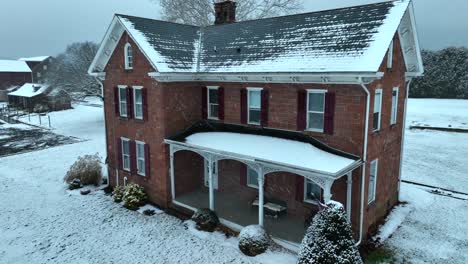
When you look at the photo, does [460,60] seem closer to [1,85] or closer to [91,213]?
[91,213]

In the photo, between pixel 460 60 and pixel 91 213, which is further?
pixel 460 60

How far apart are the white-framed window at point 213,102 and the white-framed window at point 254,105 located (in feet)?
6.67

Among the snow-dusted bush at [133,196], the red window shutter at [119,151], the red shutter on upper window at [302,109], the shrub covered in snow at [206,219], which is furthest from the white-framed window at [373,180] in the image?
the red window shutter at [119,151]

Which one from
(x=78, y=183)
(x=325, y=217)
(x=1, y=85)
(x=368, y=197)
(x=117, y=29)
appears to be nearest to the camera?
(x=325, y=217)

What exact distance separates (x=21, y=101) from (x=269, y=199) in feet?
203

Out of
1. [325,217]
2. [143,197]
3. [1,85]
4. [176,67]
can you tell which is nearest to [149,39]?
[176,67]

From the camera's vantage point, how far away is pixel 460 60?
53531 millimetres

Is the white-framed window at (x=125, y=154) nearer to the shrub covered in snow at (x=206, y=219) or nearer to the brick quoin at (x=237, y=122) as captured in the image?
the brick quoin at (x=237, y=122)

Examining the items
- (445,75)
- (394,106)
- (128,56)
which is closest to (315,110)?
(394,106)

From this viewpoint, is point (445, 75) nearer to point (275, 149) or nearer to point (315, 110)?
point (315, 110)

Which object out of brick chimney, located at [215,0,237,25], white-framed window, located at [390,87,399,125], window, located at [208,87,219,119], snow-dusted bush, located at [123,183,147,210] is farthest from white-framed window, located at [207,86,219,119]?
white-framed window, located at [390,87,399,125]

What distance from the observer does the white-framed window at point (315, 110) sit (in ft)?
41.7

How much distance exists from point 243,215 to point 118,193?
708cm

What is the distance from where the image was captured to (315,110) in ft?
42.5
